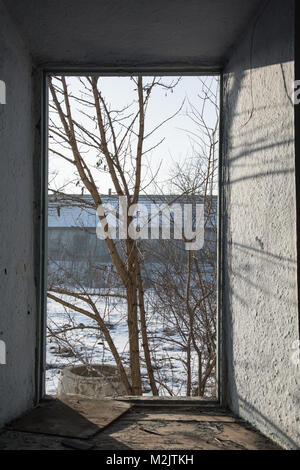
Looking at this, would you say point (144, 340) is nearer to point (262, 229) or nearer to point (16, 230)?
point (16, 230)

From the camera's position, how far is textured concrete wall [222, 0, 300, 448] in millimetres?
1429

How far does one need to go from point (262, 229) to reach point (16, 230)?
112 cm

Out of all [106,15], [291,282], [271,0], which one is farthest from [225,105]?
[291,282]

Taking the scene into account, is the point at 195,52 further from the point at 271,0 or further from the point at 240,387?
the point at 240,387

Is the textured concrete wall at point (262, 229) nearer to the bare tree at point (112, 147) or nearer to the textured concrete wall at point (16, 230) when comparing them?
the textured concrete wall at point (16, 230)

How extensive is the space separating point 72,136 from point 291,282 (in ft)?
9.63

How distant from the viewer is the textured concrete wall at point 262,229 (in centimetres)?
143

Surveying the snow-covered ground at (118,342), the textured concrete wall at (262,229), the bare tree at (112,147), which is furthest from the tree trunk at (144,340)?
the textured concrete wall at (262,229)
